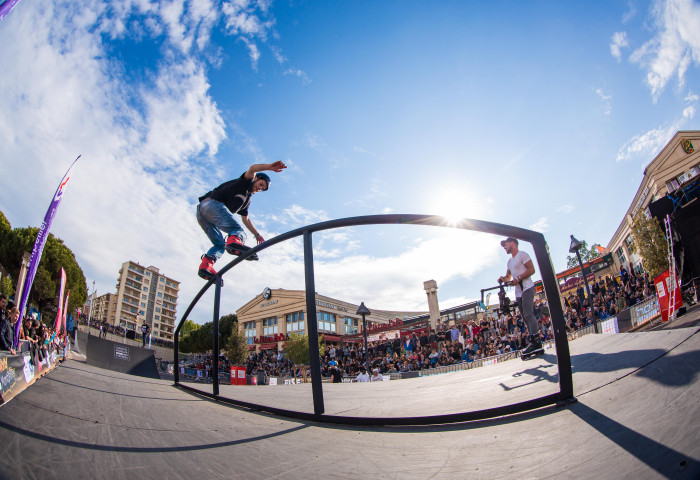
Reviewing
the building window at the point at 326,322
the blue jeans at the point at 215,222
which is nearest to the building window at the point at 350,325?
the building window at the point at 326,322

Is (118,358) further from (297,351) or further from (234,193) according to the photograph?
(297,351)

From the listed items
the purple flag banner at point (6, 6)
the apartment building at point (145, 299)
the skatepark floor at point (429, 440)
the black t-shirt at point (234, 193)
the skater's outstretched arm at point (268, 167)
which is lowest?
the skatepark floor at point (429, 440)

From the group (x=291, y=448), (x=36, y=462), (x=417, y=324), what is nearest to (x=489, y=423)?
(x=291, y=448)

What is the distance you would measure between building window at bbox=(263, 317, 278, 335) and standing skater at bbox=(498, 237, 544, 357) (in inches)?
1533

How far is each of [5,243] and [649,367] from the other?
1228 inches

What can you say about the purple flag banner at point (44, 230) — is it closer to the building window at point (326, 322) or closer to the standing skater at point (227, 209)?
the standing skater at point (227, 209)

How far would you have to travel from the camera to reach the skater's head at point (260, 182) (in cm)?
330

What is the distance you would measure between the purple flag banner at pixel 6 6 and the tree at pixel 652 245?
20.7m

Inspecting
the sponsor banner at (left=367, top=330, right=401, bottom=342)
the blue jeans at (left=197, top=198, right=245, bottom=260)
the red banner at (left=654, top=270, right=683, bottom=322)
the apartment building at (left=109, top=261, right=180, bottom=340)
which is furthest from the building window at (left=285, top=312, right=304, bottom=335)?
the apartment building at (left=109, top=261, right=180, bottom=340)

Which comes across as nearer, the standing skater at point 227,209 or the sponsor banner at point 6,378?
the sponsor banner at point 6,378

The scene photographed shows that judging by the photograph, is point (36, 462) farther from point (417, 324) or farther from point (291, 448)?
point (417, 324)

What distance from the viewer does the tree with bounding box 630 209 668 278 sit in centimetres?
1376

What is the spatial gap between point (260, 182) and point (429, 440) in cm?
294

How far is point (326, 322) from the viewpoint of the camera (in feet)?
125
